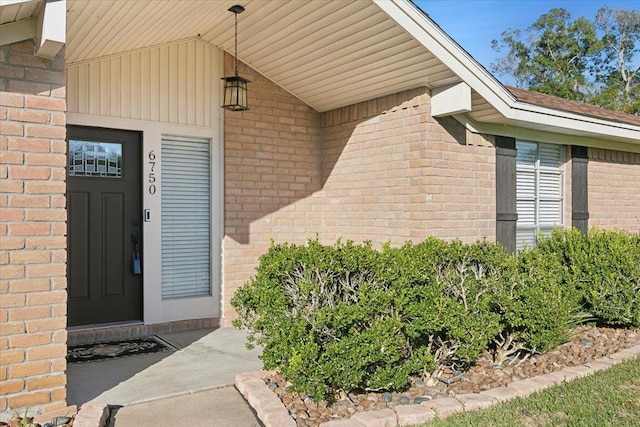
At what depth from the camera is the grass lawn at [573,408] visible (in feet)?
11.5

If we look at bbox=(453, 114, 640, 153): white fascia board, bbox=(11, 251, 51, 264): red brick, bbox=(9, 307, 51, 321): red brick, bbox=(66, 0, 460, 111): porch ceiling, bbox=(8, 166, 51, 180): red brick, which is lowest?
bbox=(9, 307, 51, 321): red brick

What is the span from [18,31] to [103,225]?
2895 millimetres

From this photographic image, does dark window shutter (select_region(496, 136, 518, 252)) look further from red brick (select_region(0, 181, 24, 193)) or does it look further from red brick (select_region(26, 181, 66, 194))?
red brick (select_region(0, 181, 24, 193))

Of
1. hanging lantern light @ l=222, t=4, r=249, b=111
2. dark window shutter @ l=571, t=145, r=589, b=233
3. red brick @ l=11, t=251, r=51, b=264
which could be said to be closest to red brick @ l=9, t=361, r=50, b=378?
red brick @ l=11, t=251, r=51, b=264

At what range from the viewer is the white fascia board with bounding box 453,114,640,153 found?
6219mm

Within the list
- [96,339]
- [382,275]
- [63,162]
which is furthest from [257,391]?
[96,339]

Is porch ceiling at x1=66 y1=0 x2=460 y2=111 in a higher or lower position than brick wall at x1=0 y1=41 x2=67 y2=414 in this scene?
higher

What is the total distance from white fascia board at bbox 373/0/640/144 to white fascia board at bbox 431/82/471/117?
11 centimetres

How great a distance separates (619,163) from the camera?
8.27 meters

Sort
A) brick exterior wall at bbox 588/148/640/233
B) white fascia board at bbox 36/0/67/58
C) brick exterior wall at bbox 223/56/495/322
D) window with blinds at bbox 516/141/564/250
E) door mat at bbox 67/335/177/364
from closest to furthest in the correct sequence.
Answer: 1. white fascia board at bbox 36/0/67/58
2. door mat at bbox 67/335/177/364
3. brick exterior wall at bbox 223/56/495/322
4. window with blinds at bbox 516/141/564/250
5. brick exterior wall at bbox 588/148/640/233

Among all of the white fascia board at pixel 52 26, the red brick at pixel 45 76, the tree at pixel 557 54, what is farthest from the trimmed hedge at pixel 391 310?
the tree at pixel 557 54

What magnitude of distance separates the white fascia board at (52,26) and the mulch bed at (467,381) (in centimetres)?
283

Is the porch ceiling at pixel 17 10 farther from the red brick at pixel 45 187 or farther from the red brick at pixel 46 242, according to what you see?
the red brick at pixel 46 242

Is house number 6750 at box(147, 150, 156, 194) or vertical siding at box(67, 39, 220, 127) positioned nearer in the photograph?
vertical siding at box(67, 39, 220, 127)
